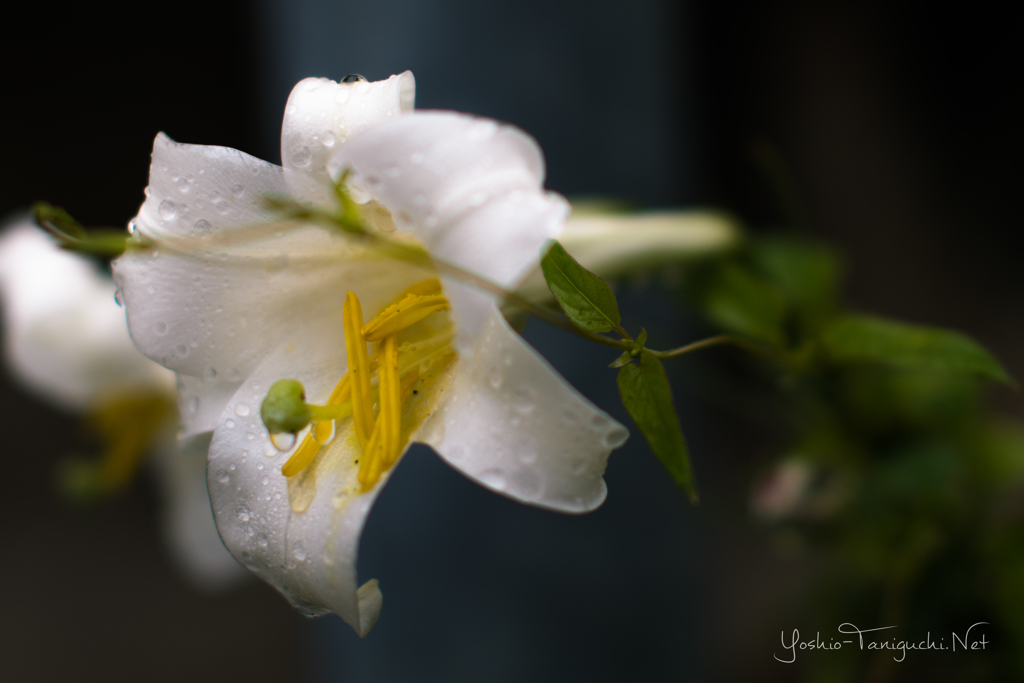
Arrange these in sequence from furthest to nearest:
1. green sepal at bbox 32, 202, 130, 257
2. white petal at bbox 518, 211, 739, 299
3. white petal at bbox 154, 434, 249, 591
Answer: white petal at bbox 154, 434, 249, 591 → white petal at bbox 518, 211, 739, 299 → green sepal at bbox 32, 202, 130, 257

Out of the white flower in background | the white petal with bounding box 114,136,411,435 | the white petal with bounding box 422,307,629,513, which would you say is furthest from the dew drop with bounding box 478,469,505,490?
the white flower in background

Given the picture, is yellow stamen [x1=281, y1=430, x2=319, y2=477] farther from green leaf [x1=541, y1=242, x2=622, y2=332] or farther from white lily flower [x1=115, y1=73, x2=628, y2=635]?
green leaf [x1=541, y1=242, x2=622, y2=332]

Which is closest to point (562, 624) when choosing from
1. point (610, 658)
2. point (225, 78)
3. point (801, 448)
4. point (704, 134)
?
point (610, 658)

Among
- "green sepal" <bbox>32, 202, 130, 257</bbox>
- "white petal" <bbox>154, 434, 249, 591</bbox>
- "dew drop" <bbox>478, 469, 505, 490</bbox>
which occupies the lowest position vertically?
"white petal" <bbox>154, 434, 249, 591</bbox>

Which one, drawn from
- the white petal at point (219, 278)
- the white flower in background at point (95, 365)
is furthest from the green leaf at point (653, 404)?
the white flower in background at point (95, 365)

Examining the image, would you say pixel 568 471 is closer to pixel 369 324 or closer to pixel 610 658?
pixel 369 324

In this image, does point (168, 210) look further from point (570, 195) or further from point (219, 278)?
point (570, 195)

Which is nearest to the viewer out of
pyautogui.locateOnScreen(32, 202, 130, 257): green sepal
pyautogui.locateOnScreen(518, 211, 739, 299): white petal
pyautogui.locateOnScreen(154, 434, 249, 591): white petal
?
pyautogui.locateOnScreen(32, 202, 130, 257): green sepal

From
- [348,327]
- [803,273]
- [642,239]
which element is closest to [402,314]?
[348,327]
